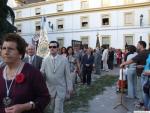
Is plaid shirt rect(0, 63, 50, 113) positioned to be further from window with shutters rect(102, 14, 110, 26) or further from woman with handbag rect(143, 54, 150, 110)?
window with shutters rect(102, 14, 110, 26)

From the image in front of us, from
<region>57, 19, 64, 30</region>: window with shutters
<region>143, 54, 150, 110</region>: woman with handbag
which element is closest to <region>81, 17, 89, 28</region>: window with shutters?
<region>57, 19, 64, 30</region>: window with shutters

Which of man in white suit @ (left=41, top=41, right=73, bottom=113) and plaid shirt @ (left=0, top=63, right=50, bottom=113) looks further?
man in white suit @ (left=41, top=41, right=73, bottom=113)

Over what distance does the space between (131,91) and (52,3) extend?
1995 inches

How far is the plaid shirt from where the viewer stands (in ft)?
10.6

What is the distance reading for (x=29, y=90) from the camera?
3.27 m

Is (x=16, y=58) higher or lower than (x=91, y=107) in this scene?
higher

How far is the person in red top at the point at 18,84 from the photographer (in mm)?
3207

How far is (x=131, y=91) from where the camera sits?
12352 millimetres

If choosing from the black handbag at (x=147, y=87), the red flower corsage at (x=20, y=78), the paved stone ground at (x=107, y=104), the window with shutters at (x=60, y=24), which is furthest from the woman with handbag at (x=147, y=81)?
the window with shutters at (x=60, y=24)

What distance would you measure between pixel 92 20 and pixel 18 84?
5278 centimetres

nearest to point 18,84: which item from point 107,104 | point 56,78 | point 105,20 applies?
point 56,78

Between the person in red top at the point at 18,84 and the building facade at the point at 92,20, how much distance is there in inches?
1791

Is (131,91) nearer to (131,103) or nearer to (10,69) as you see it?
(131,103)

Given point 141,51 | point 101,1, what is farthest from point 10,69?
point 101,1
